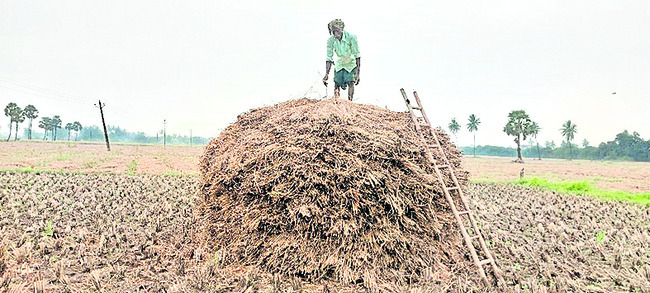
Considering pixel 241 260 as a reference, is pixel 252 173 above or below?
above

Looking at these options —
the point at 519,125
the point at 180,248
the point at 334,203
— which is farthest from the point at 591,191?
the point at 519,125

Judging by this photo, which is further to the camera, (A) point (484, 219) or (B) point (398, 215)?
(A) point (484, 219)

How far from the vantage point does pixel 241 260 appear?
19.0 feet

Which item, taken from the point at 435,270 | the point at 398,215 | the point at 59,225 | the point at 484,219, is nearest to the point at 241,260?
the point at 398,215

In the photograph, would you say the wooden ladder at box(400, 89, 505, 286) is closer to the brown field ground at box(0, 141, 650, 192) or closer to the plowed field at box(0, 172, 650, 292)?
the plowed field at box(0, 172, 650, 292)

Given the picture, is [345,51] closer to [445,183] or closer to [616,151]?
[445,183]

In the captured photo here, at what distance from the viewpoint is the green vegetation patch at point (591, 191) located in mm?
17248

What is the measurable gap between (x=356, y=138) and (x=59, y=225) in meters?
7.63

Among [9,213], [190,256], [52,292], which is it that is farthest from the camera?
[9,213]

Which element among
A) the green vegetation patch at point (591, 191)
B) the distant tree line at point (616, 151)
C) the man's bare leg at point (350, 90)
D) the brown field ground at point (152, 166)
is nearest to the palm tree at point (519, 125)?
the distant tree line at point (616, 151)

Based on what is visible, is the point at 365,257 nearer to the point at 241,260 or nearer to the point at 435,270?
the point at 435,270

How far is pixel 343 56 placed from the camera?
8703mm

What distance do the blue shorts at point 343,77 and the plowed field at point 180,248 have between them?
457cm

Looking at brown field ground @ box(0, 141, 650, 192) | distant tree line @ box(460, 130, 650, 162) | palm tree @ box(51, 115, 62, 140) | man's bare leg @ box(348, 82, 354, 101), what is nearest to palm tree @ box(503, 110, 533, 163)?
distant tree line @ box(460, 130, 650, 162)
